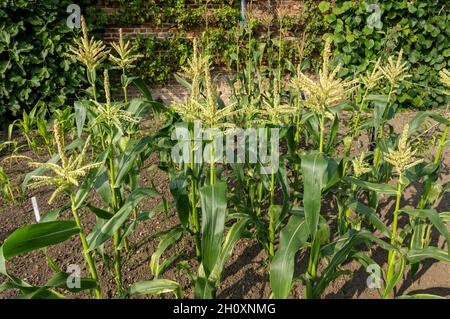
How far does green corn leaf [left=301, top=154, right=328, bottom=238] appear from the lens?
1.69m

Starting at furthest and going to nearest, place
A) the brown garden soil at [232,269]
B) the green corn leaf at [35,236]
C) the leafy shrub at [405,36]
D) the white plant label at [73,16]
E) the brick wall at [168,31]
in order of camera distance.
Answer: the brick wall at [168,31] < the leafy shrub at [405,36] < the white plant label at [73,16] < the brown garden soil at [232,269] < the green corn leaf at [35,236]

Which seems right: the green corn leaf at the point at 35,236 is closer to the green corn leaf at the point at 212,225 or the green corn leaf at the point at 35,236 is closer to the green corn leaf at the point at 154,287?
the green corn leaf at the point at 154,287

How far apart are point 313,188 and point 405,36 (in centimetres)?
489

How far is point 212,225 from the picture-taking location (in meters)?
1.73

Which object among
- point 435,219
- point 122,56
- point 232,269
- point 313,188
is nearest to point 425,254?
point 435,219

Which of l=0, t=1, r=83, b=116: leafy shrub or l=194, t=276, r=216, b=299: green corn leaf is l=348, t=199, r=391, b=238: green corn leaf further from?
l=0, t=1, r=83, b=116: leafy shrub

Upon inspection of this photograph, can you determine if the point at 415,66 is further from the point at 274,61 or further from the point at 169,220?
the point at 169,220

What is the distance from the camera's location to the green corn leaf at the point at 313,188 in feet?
5.54

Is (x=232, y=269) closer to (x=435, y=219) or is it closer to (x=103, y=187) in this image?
(x=103, y=187)

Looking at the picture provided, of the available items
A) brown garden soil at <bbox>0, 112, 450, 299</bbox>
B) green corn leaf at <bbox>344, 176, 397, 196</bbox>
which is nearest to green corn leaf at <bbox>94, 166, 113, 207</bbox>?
brown garden soil at <bbox>0, 112, 450, 299</bbox>

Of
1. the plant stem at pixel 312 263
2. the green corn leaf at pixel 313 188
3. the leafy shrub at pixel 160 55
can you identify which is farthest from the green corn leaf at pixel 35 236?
the leafy shrub at pixel 160 55

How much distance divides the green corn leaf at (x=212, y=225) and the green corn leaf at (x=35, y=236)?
555 mm

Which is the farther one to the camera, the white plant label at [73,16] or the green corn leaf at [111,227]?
the white plant label at [73,16]

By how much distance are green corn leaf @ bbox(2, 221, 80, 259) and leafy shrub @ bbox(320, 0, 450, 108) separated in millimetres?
4752
